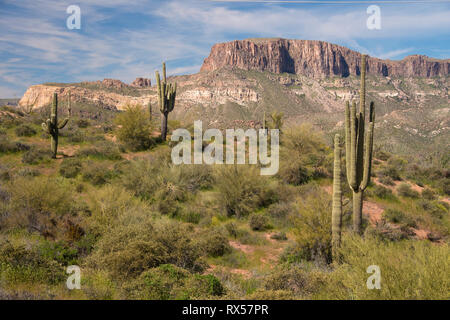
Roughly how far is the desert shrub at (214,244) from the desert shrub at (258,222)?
2.34 meters

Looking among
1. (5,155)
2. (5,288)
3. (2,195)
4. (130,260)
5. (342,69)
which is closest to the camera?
(5,288)

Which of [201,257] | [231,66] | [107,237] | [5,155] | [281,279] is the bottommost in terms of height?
[201,257]

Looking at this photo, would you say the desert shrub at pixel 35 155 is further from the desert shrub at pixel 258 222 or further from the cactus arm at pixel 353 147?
the cactus arm at pixel 353 147

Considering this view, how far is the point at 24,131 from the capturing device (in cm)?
2223

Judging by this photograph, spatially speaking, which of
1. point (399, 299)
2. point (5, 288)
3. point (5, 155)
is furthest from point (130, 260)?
point (5, 155)

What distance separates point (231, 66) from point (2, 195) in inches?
4900

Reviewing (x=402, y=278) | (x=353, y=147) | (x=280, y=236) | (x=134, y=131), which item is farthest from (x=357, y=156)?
(x=134, y=131)

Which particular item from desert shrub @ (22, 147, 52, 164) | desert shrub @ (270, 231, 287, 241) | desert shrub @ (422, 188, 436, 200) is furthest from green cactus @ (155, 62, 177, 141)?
desert shrub @ (422, 188, 436, 200)

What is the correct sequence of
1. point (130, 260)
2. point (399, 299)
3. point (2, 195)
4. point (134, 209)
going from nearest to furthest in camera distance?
point (399, 299) < point (130, 260) < point (134, 209) < point (2, 195)

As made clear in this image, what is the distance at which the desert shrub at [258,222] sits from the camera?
470 inches

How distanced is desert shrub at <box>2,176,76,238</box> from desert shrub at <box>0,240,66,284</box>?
6.56ft

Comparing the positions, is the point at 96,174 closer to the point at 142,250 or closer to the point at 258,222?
the point at 258,222
